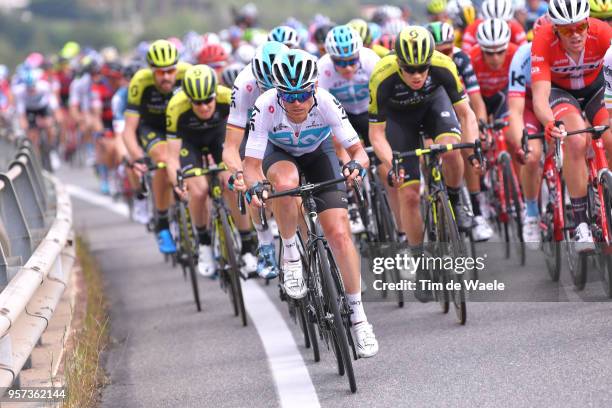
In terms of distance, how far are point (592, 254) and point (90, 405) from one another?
3.66m

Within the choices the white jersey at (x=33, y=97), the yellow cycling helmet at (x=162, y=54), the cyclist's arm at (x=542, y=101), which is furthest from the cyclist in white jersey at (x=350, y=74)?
the white jersey at (x=33, y=97)

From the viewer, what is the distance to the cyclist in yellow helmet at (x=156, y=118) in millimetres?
13250

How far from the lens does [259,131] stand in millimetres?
8539

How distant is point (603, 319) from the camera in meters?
8.63

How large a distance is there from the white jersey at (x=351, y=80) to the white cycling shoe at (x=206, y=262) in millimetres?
1814

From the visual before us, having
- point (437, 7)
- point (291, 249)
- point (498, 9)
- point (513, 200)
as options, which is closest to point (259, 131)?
point (291, 249)

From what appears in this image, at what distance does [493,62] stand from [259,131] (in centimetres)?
462

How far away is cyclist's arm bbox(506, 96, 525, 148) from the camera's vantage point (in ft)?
34.5

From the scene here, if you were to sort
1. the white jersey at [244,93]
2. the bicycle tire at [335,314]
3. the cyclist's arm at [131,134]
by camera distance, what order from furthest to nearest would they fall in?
the cyclist's arm at [131,134] < the white jersey at [244,93] < the bicycle tire at [335,314]

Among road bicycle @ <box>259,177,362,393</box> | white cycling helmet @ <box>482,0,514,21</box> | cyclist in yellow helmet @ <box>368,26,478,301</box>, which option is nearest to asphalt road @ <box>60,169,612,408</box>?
road bicycle @ <box>259,177,362,393</box>

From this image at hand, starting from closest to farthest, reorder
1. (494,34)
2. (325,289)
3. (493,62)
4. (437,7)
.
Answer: (325,289), (494,34), (493,62), (437,7)

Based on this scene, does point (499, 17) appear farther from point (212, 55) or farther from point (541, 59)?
point (541, 59)

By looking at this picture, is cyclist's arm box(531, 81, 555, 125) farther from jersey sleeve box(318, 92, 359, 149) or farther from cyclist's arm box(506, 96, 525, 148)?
jersey sleeve box(318, 92, 359, 149)

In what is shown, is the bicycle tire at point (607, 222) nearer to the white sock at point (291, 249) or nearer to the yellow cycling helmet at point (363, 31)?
the white sock at point (291, 249)
